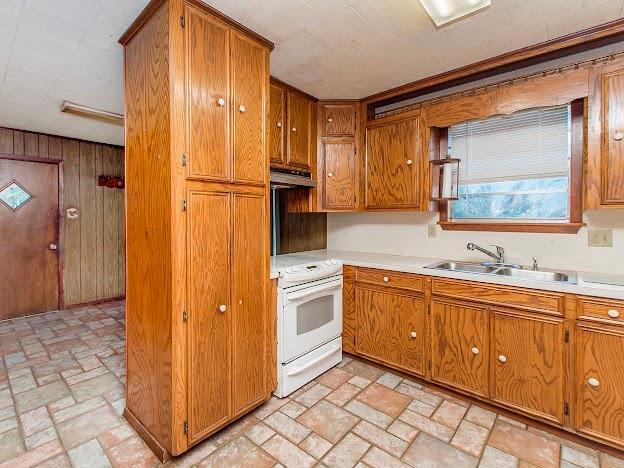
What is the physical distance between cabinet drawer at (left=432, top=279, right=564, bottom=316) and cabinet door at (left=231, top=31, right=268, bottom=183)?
1471mm

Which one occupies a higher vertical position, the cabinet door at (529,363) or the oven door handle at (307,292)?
the oven door handle at (307,292)

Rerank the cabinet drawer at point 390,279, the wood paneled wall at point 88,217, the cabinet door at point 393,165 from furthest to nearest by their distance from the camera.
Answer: the wood paneled wall at point 88,217, the cabinet door at point 393,165, the cabinet drawer at point 390,279

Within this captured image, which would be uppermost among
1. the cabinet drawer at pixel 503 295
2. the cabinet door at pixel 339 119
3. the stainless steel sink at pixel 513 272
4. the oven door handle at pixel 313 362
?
the cabinet door at pixel 339 119

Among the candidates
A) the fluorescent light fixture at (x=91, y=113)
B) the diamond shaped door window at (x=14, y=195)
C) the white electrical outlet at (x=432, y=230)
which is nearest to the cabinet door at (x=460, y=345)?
the white electrical outlet at (x=432, y=230)

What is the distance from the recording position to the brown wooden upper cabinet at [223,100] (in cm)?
162

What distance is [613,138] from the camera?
1834 mm

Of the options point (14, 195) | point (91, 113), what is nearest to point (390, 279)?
point (91, 113)

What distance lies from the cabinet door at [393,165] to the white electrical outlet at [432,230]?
1.18 feet

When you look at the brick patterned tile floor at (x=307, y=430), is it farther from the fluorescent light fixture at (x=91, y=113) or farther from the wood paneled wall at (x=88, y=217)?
the fluorescent light fixture at (x=91, y=113)

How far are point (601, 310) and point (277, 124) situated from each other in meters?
2.42

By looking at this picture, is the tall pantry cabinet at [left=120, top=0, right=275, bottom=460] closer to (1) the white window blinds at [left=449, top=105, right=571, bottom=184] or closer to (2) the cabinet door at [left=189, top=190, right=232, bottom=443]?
(2) the cabinet door at [left=189, top=190, right=232, bottom=443]

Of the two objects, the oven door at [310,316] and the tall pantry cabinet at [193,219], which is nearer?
the tall pantry cabinet at [193,219]

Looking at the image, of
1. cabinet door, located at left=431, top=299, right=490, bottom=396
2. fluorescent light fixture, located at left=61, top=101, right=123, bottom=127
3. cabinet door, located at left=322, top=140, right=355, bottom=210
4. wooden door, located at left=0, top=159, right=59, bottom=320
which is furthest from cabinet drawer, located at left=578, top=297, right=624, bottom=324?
wooden door, located at left=0, top=159, right=59, bottom=320

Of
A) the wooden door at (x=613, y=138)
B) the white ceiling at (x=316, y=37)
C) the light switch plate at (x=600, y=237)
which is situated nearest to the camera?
the white ceiling at (x=316, y=37)
